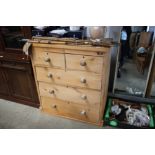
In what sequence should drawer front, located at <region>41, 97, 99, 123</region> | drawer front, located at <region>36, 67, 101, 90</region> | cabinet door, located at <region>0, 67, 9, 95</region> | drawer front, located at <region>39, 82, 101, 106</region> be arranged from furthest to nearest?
cabinet door, located at <region>0, 67, 9, 95</region>
drawer front, located at <region>41, 97, 99, 123</region>
drawer front, located at <region>39, 82, 101, 106</region>
drawer front, located at <region>36, 67, 101, 90</region>

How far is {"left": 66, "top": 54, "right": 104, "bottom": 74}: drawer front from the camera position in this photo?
58.6 inches

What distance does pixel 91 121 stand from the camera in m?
1.93

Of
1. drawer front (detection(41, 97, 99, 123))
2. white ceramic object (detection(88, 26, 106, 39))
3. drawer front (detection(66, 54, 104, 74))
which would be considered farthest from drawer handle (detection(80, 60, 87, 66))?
drawer front (detection(41, 97, 99, 123))

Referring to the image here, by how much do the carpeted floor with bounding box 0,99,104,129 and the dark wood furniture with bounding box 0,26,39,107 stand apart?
0.45 feet

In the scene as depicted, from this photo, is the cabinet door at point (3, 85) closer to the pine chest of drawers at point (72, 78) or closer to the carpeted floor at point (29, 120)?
the carpeted floor at point (29, 120)

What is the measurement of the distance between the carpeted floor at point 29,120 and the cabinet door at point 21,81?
0.18 m

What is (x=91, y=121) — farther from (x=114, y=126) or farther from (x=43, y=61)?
(x=43, y=61)

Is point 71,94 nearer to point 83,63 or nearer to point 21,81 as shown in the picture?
point 83,63

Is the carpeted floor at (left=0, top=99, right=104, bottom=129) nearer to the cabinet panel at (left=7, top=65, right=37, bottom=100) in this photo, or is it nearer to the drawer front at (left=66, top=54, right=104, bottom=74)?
the cabinet panel at (left=7, top=65, right=37, bottom=100)

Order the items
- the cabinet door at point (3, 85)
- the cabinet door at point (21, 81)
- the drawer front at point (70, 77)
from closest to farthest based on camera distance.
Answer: the drawer front at point (70, 77) → the cabinet door at point (21, 81) → the cabinet door at point (3, 85)

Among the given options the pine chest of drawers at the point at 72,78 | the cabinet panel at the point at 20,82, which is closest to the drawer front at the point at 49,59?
the pine chest of drawers at the point at 72,78

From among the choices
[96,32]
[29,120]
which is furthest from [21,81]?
[96,32]

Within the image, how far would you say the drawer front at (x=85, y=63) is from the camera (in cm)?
149
